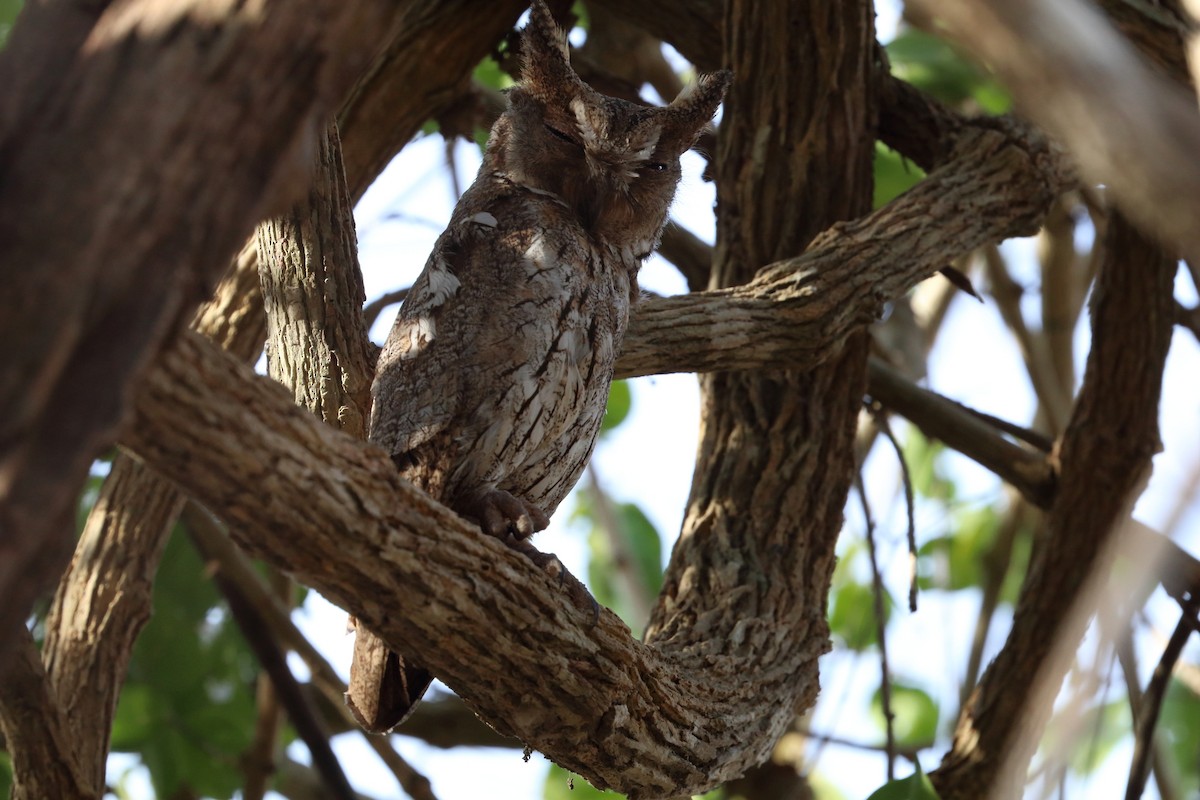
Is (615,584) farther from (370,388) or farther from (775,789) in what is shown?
(370,388)

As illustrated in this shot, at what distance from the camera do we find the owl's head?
9.25 ft

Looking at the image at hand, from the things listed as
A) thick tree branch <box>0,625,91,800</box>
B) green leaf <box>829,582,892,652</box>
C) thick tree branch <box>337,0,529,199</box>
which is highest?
thick tree branch <box>337,0,529,199</box>

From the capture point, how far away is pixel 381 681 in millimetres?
2424

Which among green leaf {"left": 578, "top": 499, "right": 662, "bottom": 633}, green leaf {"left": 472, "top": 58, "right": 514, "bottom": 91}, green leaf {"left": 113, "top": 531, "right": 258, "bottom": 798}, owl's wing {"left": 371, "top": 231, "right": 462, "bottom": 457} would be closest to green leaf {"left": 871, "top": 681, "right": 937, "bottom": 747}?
green leaf {"left": 578, "top": 499, "right": 662, "bottom": 633}

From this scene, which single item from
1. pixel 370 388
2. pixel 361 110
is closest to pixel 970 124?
pixel 361 110

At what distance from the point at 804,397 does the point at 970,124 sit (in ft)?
3.59

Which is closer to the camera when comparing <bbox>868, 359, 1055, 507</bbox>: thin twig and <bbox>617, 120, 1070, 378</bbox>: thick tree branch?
<bbox>617, 120, 1070, 378</bbox>: thick tree branch

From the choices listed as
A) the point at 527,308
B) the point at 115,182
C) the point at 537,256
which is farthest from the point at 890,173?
the point at 115,182

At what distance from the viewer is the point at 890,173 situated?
4469 millimetres

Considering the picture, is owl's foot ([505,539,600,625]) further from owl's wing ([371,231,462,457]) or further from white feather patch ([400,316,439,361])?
white feather patch ([400,316,439,361])

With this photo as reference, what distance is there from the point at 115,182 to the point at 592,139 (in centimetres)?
161

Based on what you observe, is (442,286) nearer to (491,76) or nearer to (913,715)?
(491,76)

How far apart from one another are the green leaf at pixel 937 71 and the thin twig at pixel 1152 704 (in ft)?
6.20

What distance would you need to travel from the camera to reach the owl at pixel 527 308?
2514mm
